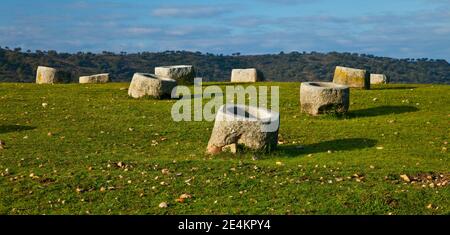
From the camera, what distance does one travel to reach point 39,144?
21.6 metres

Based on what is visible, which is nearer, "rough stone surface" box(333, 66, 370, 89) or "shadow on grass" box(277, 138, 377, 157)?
"shadow on grass" box(277, 138, 377, 157)

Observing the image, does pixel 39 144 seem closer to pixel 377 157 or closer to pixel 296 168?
pixel 296 168

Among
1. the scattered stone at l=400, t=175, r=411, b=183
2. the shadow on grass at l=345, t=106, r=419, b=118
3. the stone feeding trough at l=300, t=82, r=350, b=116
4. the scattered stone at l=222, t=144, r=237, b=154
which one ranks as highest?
the stone feeding trough at l=300, t=82, r=350, b=116

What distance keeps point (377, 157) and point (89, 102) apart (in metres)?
15.6

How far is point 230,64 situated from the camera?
135625mm

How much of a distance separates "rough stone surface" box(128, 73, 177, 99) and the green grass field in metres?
2.07

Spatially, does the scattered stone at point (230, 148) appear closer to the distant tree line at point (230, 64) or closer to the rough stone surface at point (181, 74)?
the rough stone surface at point (181, 74)

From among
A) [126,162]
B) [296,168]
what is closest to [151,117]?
[126,162]

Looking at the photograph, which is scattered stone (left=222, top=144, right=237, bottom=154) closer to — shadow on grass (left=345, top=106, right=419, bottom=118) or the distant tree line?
shadow on grass (left=345, top=106, right=419, bottom=118)

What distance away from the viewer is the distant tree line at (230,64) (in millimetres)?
112588

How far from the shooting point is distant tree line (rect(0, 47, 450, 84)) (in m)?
113

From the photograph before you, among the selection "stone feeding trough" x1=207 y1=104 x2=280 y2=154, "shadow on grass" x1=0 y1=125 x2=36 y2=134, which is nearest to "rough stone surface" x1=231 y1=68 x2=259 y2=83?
"shadow on grass" x1=0 y1=125 x2=36 y2=134

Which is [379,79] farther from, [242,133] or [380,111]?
[242,133]

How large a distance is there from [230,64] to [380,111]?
351 feet
